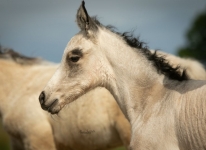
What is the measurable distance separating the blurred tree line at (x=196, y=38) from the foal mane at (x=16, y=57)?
35.1 meters

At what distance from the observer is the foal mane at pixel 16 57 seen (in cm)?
979

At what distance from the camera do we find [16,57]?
32.4 ft

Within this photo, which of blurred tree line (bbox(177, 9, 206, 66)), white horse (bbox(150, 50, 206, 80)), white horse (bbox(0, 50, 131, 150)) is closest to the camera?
white horse (bbox(150, 50, 206, 80))

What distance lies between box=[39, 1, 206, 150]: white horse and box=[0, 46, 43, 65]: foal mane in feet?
13.0

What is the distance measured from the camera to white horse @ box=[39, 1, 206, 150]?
5.54m

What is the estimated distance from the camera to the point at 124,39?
19.6ft

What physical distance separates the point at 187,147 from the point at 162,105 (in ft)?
2.00

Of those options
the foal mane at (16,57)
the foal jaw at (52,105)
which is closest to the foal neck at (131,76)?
the foal jaw at (52,105)

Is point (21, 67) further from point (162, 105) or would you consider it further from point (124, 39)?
point (162, 105)

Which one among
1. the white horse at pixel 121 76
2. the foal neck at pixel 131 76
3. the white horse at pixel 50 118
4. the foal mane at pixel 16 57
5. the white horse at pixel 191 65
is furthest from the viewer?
the foal mane at pixel 16 57

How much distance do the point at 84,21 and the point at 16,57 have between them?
427 centimetres

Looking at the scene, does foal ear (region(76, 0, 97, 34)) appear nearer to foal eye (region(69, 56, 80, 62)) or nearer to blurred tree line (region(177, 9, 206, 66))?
foal eye (region(69, 56, 80, 62))

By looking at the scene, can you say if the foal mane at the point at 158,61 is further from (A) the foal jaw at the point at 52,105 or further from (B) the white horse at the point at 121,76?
(A) the foal jaw at the point at 52,105

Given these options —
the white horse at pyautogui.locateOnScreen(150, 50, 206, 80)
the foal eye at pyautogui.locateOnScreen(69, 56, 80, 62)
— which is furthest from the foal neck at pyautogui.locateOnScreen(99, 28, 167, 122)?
the white horse at pyautogui.locateOnScreen(150, 50, 206, 80)
